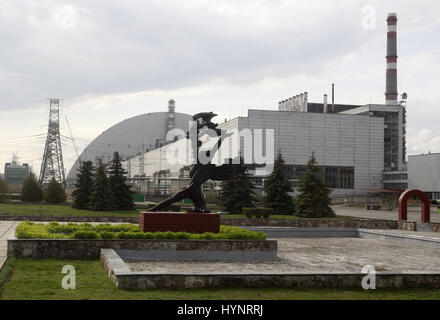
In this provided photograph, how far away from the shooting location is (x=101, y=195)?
3644cm

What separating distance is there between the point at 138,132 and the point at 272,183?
79.9 metres

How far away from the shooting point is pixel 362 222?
88.5 feet

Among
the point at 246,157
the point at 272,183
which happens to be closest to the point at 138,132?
the point at 246,157

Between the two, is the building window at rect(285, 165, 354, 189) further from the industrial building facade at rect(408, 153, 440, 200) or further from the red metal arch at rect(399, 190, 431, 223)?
the red metal arch at rect(399, 190, 431, 223)

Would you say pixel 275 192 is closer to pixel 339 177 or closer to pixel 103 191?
pixel 103 191

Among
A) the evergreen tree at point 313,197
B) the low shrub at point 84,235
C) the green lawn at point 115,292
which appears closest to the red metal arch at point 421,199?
the evergreen tree at point 313,197

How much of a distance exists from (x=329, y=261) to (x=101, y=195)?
23.9 metres

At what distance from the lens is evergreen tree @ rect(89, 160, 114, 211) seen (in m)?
36.3

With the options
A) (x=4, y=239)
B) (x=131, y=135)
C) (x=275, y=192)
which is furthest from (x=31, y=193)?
(x=131, y=135)

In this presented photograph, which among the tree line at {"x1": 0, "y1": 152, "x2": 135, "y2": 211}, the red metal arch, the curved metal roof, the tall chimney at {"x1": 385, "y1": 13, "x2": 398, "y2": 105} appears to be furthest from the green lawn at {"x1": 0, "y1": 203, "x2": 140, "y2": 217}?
the curved metal roof

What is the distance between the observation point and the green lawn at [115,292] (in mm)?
9008

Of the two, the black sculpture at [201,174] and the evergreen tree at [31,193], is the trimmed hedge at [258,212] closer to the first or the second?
the black sculpture at [201,174]

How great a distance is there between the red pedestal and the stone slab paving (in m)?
2.19

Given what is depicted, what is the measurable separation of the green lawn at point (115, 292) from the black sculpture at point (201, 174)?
6.55 m
